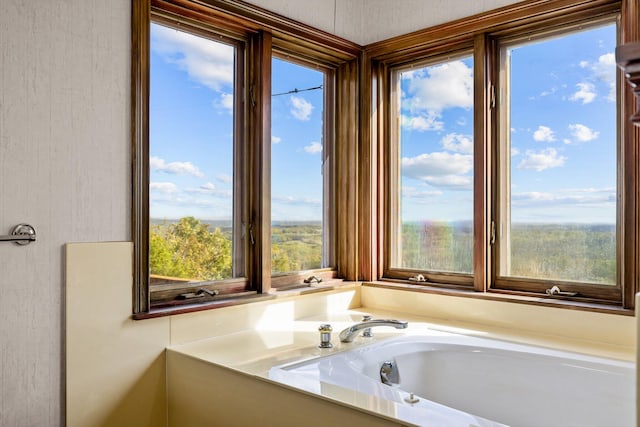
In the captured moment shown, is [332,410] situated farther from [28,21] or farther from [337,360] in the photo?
[28,21]

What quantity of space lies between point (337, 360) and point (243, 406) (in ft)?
1.25

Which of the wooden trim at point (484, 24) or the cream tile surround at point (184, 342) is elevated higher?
the wooden trim at point (484, 24)

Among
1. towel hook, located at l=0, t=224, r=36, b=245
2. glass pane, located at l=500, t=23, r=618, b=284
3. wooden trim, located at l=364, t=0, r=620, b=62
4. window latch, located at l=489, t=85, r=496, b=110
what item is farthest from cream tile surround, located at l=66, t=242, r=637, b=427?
wooden trim, located at l=364, t=0, r=620, b=62

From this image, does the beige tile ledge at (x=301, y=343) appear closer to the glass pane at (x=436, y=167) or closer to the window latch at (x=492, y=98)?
the glass pane at (x=436, y=167)

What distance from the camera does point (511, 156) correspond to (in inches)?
96.9

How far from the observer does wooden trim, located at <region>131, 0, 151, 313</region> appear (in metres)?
1.90

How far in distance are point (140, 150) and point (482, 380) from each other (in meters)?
1.59

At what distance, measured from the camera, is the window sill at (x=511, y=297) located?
6.89 feet

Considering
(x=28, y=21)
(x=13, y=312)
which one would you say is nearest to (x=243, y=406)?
(x=13, y=312)

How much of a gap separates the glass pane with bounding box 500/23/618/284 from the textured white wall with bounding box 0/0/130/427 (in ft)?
5.56

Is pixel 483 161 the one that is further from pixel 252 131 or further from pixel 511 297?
pixel 252 131

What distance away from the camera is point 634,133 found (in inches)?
80.0

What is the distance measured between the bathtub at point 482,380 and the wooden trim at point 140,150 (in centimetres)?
60

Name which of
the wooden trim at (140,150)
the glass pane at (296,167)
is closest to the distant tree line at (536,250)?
the glass pane at (296,167)
